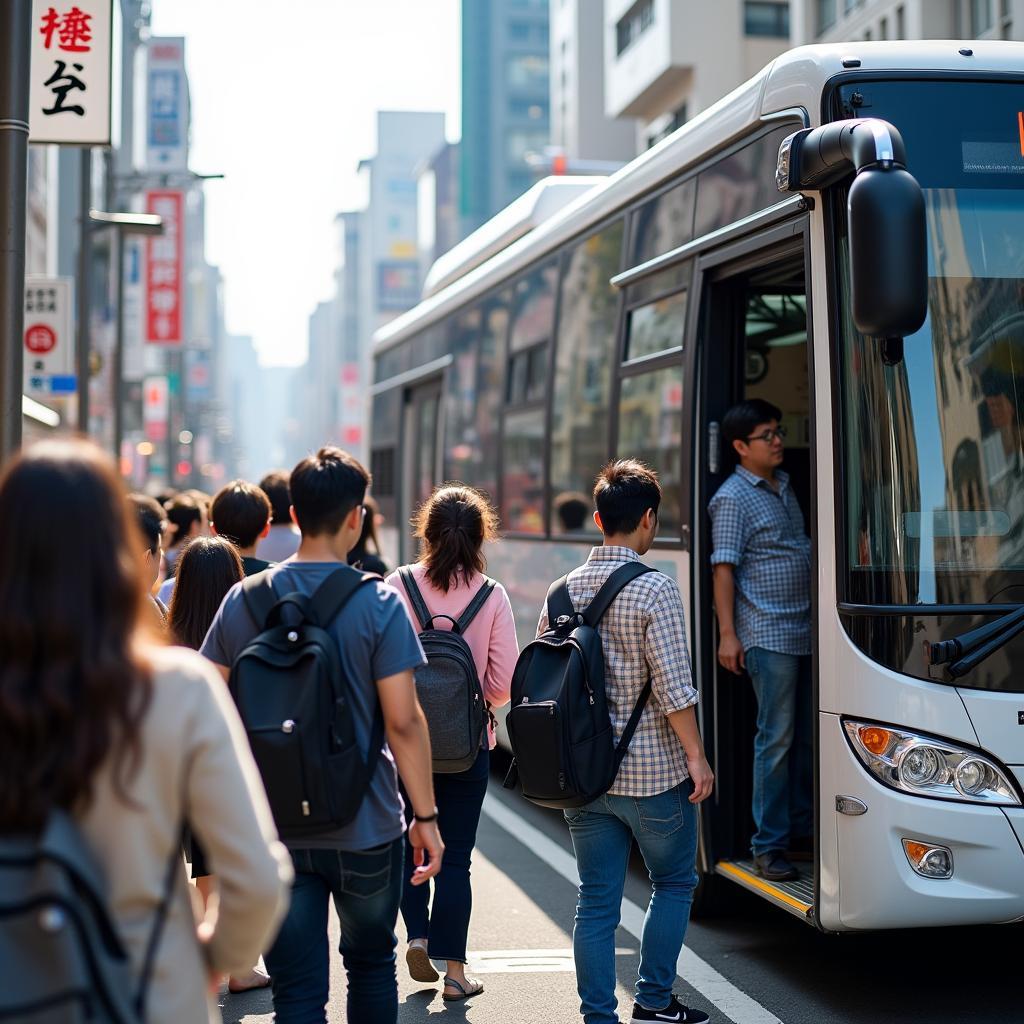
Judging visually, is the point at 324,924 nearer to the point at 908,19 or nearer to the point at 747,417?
the point at 747,417

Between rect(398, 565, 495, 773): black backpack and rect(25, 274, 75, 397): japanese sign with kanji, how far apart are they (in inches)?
536

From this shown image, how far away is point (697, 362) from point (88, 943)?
460 cm

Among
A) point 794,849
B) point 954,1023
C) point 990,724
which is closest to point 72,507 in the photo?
point 990,724

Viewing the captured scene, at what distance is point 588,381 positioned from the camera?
8.20 meters

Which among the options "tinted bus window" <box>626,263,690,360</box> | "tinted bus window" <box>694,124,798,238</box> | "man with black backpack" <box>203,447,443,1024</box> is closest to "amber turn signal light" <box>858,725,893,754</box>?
"man with black backpack" <box>203,447,443,1024</box>

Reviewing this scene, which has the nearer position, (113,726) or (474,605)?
(113,726)

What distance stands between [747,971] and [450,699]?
1.64 m

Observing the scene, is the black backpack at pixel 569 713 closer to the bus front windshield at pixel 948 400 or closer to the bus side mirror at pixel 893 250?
the bus front windshield at pixel 948 400

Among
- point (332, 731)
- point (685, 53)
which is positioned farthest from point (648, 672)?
point (685, 53)

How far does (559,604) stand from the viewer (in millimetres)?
4930

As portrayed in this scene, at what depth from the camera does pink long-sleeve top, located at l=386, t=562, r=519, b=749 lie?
5559 millimetres

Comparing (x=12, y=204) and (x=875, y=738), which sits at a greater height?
(x=12, y=204)

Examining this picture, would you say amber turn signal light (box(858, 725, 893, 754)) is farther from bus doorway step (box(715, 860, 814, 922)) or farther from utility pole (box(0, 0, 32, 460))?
utility pole (box(0, 0, 32, 460))

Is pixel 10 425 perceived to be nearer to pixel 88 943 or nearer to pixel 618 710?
pixel 618 710
